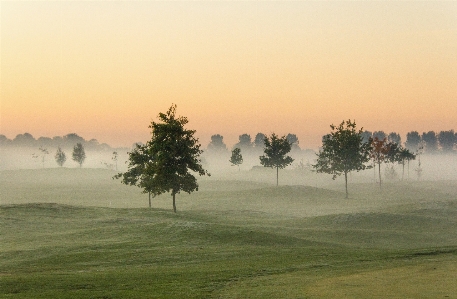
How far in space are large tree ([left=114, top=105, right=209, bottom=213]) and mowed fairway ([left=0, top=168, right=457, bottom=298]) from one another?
439 centimetres

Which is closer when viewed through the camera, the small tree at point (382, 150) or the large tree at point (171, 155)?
the large tree at point (171, 155)

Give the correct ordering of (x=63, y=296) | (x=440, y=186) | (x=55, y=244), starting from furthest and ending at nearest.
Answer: (x=440, y=186)
(x=55, y=244)
(x=63, y=296)

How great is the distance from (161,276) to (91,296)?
5.39 meters

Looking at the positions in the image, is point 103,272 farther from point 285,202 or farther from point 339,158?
point 339,158

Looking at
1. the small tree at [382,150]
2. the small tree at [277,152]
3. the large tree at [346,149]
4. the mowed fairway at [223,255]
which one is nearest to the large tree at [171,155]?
the mowed fairway at [223,255]

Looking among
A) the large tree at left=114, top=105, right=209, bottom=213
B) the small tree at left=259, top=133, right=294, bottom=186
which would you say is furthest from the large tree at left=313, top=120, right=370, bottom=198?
the large tree at left=114, top=105, right=209, bottom=213

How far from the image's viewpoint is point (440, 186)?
469 ft

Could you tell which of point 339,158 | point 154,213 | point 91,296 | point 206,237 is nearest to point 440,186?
point 339,158

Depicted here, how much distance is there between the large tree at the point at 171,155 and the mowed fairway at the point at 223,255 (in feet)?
14.4

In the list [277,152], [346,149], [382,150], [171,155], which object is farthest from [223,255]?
[382,150]

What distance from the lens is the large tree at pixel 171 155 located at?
6788 centimetres

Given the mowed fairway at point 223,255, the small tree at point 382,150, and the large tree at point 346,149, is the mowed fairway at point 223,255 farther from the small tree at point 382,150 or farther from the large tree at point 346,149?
the small tree at point 382,150

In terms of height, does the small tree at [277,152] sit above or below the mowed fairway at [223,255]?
above

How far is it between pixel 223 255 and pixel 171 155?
3331 centimetres
